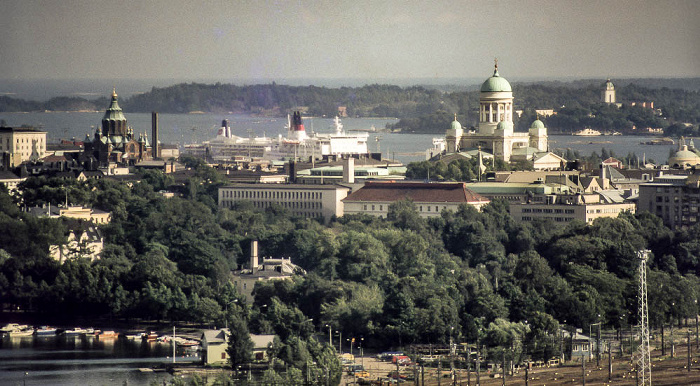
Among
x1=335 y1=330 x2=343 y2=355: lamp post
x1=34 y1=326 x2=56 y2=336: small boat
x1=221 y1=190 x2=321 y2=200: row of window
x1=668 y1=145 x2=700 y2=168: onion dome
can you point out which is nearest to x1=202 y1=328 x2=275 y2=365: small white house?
x1=335 y1=330 x2=343 y2=355: lamp post

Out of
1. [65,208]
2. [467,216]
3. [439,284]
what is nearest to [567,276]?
[439,284]

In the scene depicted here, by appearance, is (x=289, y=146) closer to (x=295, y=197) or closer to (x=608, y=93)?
(x=295, y=197)

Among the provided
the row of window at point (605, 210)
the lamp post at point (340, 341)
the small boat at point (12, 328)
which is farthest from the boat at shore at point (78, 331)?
the row of window at point (605, 210)

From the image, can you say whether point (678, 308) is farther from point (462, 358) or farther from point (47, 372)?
point (47, 372)

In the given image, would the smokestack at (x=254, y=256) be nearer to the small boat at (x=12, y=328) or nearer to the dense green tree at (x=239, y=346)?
the small boat at (x=12, y=328)

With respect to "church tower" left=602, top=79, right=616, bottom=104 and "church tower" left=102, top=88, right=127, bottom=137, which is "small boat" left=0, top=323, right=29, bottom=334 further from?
"church tower" left=602, top=79, right=616, bottom=104

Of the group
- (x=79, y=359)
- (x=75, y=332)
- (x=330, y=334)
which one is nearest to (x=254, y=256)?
(x=75, y=332)
